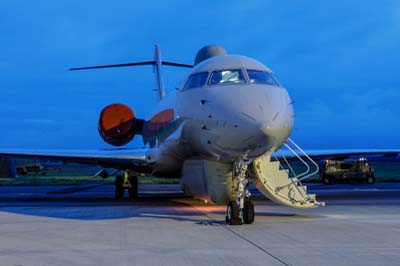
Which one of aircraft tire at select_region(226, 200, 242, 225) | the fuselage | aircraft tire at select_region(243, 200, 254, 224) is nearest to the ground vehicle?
the fuselage

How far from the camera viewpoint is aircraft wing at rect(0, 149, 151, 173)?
668 inches

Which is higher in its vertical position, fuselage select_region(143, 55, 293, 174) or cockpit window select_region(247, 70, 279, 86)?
cockpit window select_region(247, 70, 279, 86)

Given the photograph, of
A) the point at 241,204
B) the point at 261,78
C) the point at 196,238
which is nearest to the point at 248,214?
Answer: the point at 241,204

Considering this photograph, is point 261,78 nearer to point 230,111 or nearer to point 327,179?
point 230,111

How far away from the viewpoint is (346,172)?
39.9m

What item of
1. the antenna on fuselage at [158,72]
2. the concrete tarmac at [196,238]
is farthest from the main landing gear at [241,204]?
the antenna on fuselage at [158,72]

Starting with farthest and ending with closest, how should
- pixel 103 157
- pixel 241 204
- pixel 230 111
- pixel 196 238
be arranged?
pixel 103 157
pixel 241 204
pixel 230 111
pixel 196 238

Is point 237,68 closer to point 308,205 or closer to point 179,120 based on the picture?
point 179,120

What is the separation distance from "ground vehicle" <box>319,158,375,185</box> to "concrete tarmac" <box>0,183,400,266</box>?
25.8 metres

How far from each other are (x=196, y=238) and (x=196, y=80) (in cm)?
495

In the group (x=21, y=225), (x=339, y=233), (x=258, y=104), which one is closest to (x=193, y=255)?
(x=339, y=233)

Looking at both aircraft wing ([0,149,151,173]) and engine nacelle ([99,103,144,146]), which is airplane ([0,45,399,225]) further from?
engine nacelle ([99,103,144,146])

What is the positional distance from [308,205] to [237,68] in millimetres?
3378

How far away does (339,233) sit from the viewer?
31.4 ft
